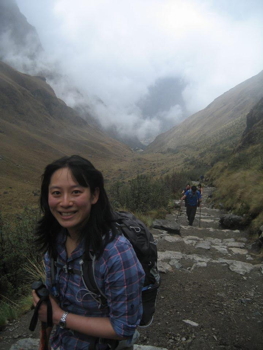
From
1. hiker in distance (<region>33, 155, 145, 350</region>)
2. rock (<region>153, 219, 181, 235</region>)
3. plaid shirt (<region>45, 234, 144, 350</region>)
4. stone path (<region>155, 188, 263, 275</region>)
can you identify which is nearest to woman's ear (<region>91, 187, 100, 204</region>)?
hiker in distance (<region>33, 155, 145, 350</region>)

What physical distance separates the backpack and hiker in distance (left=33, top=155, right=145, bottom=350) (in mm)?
35

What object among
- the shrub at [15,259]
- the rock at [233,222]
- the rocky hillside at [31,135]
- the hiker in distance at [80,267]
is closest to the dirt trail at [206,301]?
the shrub at [15,259]

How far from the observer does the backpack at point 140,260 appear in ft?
4.25

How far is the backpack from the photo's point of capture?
1295 millimetres

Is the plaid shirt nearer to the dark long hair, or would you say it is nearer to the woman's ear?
the dark long hair

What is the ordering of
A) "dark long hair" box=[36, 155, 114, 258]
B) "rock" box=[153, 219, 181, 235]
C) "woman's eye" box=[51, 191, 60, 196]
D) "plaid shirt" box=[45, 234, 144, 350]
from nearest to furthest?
1. "plaid shirt" box=[45, 234, 144, 350]
2. "dark long hair" box=[36, 155, 114, 258]
3. "woman's eye" box=[51, 191, 60, 196]
4. "rock" box=[153, 219, 181, 235]

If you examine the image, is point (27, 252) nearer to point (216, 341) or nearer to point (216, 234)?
point (216, 341)

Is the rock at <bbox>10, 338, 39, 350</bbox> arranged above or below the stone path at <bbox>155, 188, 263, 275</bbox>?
below

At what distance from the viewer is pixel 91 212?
148 cm

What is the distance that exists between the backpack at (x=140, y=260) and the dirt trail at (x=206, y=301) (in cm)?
166

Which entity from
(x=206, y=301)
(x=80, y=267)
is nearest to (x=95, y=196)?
(x=80, y=267)

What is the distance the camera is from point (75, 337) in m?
1.42

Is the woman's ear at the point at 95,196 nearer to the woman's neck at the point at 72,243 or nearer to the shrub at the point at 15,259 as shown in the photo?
the woman's neck at the point at 72,243

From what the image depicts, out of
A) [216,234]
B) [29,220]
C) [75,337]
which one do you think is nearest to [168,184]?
[216,234]
